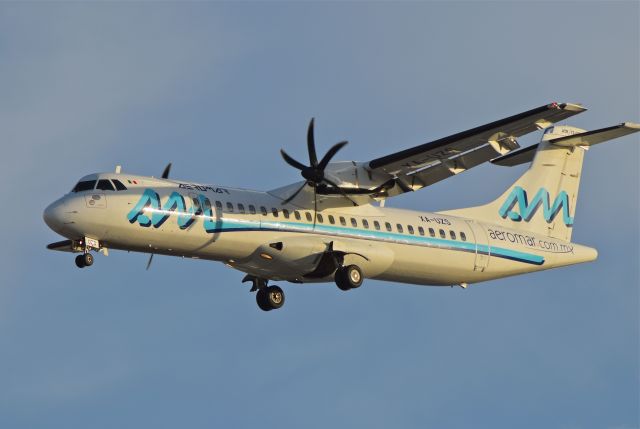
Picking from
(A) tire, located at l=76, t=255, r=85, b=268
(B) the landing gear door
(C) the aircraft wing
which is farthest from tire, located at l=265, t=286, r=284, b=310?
(A) tire, located at l=76, t=255, r=85, b=268

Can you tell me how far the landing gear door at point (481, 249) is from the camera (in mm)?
28500

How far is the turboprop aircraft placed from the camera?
2377cm

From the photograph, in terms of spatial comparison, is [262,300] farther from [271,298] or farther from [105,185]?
[105,185]

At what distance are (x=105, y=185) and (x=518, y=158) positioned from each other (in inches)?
512

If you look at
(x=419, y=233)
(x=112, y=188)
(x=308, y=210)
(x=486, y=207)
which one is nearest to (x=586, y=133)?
(x=486, y=207)

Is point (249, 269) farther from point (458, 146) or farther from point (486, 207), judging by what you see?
point (486, 207)

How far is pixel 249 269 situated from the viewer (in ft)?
86.1

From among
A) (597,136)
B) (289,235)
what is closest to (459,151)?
(289,235)

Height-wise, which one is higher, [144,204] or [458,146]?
[458,146]

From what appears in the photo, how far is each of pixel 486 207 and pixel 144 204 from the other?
1032 centimetres

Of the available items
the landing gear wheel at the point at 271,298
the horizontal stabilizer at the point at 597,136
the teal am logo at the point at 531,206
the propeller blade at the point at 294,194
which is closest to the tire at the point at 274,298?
the landing gear wheel at the point at 271,298

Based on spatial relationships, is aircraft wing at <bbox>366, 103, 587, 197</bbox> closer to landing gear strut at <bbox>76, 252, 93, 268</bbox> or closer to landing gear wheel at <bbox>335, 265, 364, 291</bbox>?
landing gear wheel at <bbox>335, 265, 364, 291</bbox>

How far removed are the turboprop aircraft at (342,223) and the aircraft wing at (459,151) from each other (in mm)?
27

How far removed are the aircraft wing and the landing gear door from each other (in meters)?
2.32
